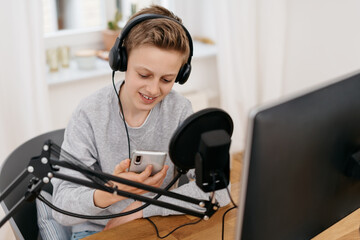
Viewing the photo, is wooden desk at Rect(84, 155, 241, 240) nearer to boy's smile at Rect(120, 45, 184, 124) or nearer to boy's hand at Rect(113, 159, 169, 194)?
boy's hand at Rect(113, 159, 169, 194)

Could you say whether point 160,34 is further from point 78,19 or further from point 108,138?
Answer: point 78,19

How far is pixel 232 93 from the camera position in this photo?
2953mm

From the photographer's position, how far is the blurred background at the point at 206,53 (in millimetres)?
2242

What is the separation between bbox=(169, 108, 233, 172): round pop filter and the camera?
2.82 ft

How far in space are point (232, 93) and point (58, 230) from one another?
1799mm

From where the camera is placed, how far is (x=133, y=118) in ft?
4.84

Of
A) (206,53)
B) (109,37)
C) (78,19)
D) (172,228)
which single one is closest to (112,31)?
(109,37)

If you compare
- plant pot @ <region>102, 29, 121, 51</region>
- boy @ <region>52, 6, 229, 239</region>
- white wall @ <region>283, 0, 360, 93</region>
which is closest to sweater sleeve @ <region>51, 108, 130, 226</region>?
boy @ <region>52, 6, 229, 239</region>

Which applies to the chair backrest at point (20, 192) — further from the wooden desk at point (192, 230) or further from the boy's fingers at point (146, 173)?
the boy's fingers at point (146, 173)

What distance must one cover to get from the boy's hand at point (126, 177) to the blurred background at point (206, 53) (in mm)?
1194

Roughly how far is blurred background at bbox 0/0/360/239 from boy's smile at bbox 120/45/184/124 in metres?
0.99

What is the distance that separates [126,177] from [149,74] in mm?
392

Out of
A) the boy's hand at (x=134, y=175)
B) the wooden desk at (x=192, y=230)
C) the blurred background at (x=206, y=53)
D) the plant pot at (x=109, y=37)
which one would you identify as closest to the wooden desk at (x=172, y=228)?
the wooden desk at (x=192, y=230)

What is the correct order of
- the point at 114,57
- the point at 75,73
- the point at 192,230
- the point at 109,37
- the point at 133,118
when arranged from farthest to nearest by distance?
the point at 109,37 < the point at 75,73 < the point at 133,118 < the point at 114,57 < the point at 192,230
